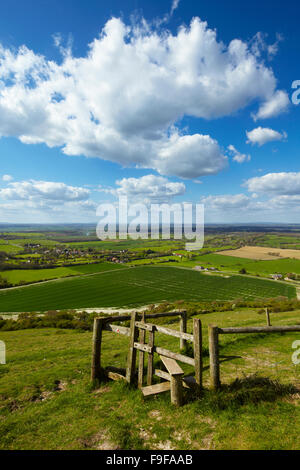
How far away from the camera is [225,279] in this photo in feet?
255

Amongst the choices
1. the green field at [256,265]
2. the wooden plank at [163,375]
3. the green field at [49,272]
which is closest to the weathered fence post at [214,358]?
the wooden plank at [163,375]

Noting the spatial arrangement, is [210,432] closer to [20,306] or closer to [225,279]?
[20,306]

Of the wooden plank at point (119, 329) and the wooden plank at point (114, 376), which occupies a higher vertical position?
the wooden plank at point (119, 329)

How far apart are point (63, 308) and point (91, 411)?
48786 mm

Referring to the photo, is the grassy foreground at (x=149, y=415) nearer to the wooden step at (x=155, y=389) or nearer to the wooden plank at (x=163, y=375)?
the wooden step at (x=155, y=389)

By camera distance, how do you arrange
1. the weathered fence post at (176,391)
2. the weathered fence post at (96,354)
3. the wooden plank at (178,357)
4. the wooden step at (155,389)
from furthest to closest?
the weathered fence post at (96,354)
the wooden plank at (178,357)
the wooden step at (155,389)
the weathered fence post at (176,391)

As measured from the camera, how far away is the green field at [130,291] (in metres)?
53.3

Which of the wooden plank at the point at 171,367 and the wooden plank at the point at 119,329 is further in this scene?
the wooden plank at the point at 119,329

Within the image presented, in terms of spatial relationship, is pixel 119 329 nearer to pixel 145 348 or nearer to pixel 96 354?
pixel 96 354

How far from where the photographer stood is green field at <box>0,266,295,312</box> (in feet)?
175

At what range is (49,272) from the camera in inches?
3570

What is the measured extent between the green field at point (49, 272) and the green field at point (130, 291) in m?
8.38

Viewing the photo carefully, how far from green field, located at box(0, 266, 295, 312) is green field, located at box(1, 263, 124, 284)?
330 inches
